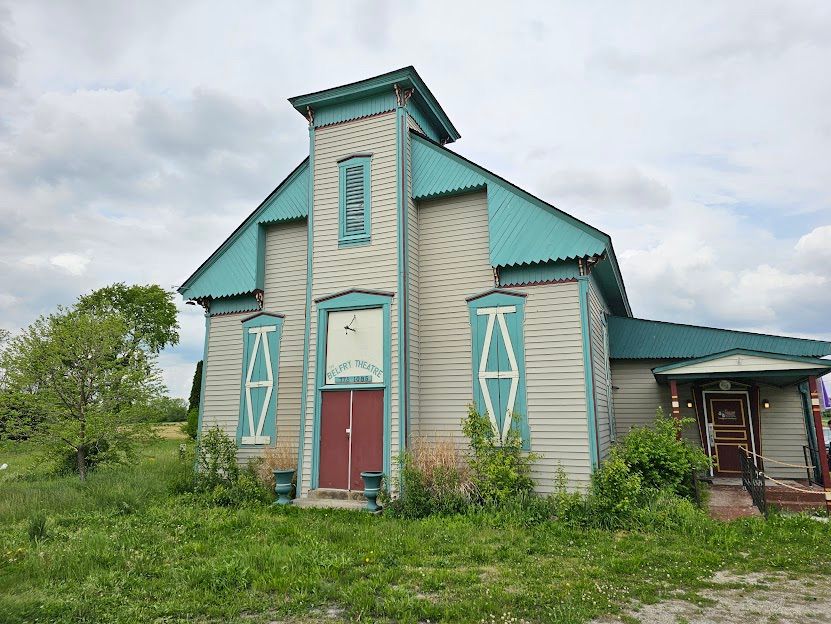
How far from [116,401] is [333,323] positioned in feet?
19.6

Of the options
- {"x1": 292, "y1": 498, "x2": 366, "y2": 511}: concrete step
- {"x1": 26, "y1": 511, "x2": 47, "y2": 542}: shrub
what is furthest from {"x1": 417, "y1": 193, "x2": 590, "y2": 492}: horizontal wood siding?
{"x1": 26, "y1": 511, "x2": 47, "y2": 542}: shrub

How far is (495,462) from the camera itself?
31.7ft

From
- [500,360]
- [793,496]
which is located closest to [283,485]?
[500,360]

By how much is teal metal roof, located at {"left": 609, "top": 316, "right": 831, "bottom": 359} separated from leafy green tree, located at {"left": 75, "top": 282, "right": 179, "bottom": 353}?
3671 centimetres

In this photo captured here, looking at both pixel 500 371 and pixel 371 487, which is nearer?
pixel 371 487

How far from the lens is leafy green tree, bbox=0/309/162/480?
12180mm

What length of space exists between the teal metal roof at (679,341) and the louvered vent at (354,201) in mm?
7972

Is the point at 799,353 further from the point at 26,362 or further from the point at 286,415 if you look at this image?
the point at 26,362

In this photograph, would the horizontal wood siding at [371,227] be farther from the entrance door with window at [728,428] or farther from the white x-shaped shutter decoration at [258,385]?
the entrance door with window at [728,428]

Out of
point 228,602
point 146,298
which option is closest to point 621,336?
point 228,602

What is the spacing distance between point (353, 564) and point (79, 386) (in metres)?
9.53

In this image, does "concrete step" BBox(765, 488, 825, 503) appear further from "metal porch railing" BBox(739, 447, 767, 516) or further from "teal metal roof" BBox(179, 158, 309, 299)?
"teal metal roof" BBox(179, 158, 309, 299)

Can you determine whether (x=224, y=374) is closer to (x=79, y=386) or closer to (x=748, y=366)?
(x=79, y=386)

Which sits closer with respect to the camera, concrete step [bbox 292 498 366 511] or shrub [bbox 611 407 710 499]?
shrub [bbox 611 407 710 499]
